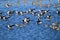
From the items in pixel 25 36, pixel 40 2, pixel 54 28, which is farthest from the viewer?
pixel 40 2

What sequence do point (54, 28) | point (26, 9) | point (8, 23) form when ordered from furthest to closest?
point (26, 9), point (8, 23), point (54, 28)

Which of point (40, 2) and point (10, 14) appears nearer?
point (10, 14)

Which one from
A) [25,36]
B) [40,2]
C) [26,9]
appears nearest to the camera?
[25,36]

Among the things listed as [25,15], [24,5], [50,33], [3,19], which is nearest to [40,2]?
[24,5]

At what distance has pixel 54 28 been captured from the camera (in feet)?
21.3

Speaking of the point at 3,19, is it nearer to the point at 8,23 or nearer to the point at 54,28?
the point at 8,23

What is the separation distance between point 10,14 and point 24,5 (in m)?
1.19

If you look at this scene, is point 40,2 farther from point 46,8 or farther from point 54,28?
point 54,28

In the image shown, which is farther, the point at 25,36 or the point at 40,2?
the point at 40,2

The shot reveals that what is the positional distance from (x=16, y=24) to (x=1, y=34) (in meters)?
0.79

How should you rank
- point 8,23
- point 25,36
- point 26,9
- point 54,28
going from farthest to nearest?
1. point 26,9
2. point 8,23
3. point 54,28
4. point 25,36

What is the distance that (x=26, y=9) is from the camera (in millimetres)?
8398

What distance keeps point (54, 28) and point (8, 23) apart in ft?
5.38

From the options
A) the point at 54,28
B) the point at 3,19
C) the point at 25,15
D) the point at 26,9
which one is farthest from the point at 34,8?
the point at 54,28
